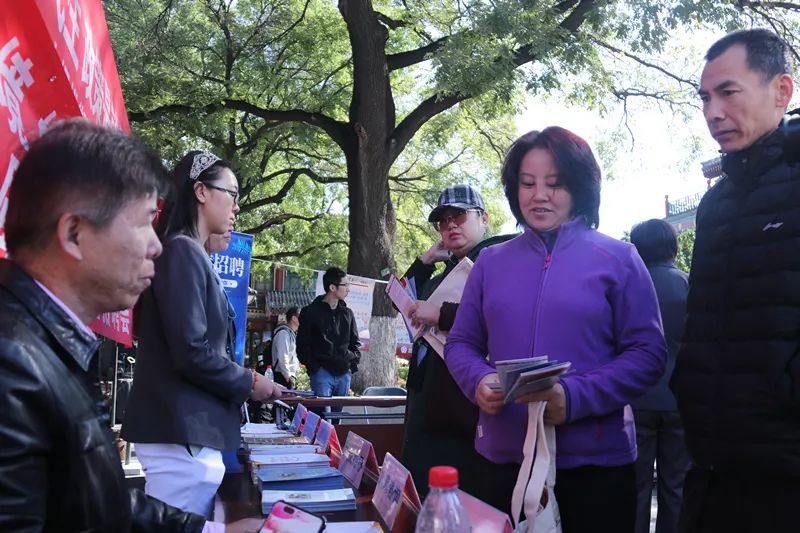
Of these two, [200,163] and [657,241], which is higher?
[200,163]

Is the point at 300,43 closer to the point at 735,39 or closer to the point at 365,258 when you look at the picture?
the point at 365,258

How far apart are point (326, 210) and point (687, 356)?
59.7 ft

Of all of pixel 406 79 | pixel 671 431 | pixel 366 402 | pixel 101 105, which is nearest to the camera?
pixel 101 105

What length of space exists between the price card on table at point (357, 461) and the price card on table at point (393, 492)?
0.45 m

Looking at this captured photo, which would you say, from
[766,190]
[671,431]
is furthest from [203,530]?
[671,431]

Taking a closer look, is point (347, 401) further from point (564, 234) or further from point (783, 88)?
point (783, 88)

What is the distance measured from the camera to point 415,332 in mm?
3076

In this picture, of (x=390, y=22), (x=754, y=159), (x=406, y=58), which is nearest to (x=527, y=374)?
(x=754, y=159)

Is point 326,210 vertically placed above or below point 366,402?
above

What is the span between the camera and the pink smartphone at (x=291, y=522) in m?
1.50

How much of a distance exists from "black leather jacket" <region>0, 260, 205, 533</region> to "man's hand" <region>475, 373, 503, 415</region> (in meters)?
1.00

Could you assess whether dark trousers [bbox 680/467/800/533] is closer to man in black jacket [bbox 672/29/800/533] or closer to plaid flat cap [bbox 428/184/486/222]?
man in black jacket [bbox 672/29/800/533]

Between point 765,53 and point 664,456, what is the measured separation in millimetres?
2820

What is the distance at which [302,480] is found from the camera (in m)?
2.40
